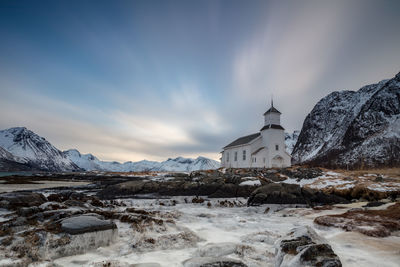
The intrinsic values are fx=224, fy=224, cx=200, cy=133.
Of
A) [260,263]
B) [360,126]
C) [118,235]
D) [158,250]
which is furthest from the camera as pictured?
[360,126]

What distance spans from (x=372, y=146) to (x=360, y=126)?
1067cm

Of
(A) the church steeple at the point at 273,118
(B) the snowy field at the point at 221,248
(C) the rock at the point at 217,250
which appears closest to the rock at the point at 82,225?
(B) the snowy field at the point at 221,248

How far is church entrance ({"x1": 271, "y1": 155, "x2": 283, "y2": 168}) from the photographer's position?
131ft

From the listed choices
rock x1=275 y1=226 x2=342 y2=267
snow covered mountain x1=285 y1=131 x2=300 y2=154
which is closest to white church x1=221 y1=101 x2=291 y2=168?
rock x1=275 y1=226 x2=342 y2=267

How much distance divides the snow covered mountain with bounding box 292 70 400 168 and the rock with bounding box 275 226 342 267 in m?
59.9

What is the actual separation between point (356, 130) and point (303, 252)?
78.0m

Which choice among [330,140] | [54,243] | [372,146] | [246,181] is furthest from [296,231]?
[330,140]

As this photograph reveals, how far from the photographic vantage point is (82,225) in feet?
17.2

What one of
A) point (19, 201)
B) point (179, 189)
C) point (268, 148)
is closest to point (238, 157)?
point (268, 148)

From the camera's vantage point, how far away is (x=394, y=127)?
56938mm

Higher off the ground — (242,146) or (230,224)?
(242,146)

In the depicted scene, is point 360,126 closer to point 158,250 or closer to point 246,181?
point 246,181

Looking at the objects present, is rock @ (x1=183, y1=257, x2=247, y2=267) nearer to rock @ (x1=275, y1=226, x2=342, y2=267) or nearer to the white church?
rock @ (x1=275, y1=226, x2=342, y2=267)

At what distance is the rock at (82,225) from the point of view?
5.08 m
